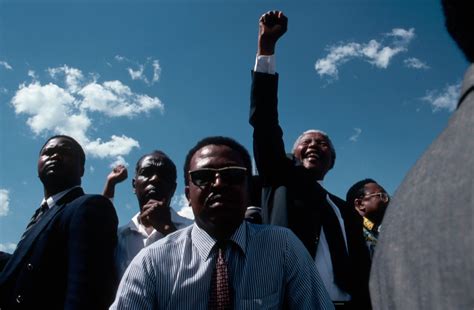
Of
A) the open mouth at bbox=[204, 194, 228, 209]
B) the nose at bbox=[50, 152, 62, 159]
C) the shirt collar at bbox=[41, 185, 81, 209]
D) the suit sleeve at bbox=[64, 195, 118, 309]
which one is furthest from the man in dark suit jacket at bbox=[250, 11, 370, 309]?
the nose at bbox=[50, 152, 62, 159]

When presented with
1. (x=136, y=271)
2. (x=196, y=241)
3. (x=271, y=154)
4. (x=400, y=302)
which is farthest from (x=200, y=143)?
(x=400, y=302)

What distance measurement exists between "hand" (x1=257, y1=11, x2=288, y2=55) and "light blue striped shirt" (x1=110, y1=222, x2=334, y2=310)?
172 cm

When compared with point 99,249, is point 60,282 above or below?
below

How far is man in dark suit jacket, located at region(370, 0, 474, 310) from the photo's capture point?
26.5 inches

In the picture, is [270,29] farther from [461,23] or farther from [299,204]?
[461,23]

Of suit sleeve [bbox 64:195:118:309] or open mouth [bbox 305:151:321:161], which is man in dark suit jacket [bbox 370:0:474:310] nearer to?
suit sleeve [bbox 64:195:118:309]

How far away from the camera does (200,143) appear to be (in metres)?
3.31

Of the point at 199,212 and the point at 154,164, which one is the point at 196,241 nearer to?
the point at 199,212

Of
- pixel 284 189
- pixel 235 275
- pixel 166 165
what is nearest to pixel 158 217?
pixel 166 165

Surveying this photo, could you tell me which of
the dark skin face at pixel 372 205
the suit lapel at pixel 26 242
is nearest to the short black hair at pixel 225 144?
the suit lapel at pixel 26 242

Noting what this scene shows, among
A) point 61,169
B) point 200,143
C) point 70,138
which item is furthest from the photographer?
point 70,138

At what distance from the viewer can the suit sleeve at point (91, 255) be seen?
106 inches

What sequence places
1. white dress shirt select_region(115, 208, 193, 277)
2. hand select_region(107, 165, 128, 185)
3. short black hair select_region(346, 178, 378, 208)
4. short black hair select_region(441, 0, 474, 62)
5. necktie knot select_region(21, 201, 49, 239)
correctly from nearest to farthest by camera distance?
1. short black hair select_region(441, 0, 474, 62)
2. necktie knot select_region(21, 201, 49, 239)
3. white dress shirt select_region(115, 208, 193, 277)
4. hand select_region(107, 165, 128, 185)
5. short black hair select_region(346, 178, 378, 208)

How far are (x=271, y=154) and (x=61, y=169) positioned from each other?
184 cm
